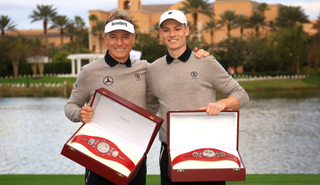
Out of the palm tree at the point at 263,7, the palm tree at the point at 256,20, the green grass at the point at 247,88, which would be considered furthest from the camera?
the palm tree at the point at 263,7

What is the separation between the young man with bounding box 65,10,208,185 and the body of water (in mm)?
7062

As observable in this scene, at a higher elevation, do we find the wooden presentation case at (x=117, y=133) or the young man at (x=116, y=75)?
the young man at (x=116, y=75)

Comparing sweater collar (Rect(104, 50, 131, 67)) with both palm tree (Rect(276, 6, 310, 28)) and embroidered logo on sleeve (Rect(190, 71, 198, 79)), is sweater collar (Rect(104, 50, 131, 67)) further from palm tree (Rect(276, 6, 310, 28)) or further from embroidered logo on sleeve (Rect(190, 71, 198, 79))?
palm tree (Rect(276, 6, 310, 28))

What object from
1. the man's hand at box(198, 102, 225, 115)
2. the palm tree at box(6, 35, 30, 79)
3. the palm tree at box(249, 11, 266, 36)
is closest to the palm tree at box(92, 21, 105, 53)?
the palm tree at box(6, 35, 30, 79)

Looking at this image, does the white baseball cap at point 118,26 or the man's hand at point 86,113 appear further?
the white baseball cap at point 118,26

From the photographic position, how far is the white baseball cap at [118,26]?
132 inches

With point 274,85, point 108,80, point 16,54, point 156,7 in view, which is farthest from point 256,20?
point 108,80

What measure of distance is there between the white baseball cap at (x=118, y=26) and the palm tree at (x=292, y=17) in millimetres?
66029

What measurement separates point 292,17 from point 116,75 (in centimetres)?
6808

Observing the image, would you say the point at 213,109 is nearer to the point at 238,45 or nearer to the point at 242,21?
the point at 238,45

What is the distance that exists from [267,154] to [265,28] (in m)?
63.9

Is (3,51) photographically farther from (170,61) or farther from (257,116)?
(170,61)

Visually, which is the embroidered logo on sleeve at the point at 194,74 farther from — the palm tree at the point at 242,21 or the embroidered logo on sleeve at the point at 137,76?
the palm tree at the point at 242,21

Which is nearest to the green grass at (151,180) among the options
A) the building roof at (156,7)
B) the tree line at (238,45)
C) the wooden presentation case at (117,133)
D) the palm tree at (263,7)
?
the wooden presentation case at (117,133)
